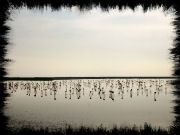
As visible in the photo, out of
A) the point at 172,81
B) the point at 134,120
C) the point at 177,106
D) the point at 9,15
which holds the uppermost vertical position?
the point at 9,15

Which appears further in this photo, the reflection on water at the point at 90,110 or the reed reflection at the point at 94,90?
the reed reflection at the point at 94,90

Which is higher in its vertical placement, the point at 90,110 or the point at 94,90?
the point at 94,90

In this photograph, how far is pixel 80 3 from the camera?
6.58 meters

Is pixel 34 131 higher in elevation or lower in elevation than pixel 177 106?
lower

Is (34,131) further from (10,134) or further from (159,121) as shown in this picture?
(159,121)

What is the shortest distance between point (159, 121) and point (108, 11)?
4.71 meters

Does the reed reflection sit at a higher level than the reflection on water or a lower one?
higher

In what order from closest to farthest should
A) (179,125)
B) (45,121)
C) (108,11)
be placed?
(179,125) < (108,11) < (45,121)

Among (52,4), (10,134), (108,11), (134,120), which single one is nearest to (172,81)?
(108,11)

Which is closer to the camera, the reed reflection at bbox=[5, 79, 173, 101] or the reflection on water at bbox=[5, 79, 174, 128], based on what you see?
the reflection on water at bbox=[5, 79, 174, 128]

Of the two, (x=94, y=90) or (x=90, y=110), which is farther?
(x=94, y=90)

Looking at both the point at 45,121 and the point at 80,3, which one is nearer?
the point at 80,3

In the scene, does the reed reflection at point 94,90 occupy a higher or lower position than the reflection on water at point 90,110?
higher

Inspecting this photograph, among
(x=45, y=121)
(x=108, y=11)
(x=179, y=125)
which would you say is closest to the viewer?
(x=179, y=125)
